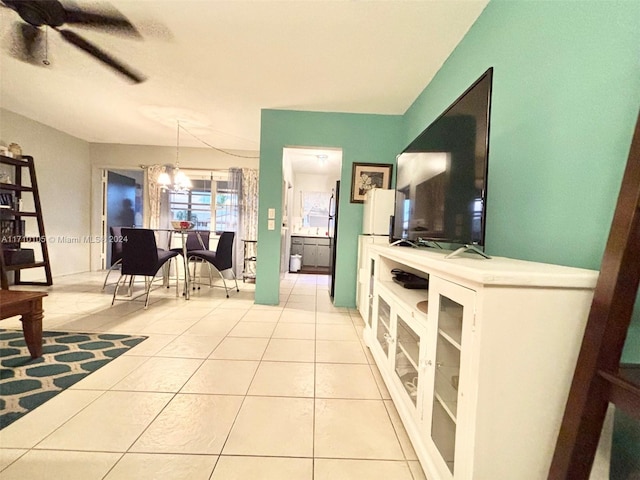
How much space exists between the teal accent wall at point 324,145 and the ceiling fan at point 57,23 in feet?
4.90

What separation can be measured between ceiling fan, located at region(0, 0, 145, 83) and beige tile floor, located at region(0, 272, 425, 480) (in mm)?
2336

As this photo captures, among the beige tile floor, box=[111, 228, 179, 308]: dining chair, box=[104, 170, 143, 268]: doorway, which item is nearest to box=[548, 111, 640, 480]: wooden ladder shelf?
the beige tile floor

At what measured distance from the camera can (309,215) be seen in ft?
22.1

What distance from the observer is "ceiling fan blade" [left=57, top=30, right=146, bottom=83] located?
1.99 meters

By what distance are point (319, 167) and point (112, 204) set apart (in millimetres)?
4398

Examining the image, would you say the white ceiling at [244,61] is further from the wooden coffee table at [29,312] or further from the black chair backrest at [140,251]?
the wooden coffee table at [29,312]

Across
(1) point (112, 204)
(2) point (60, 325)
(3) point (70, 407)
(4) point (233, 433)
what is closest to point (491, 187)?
(4) point (233, 433)

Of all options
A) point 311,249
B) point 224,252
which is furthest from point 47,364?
point 311,249

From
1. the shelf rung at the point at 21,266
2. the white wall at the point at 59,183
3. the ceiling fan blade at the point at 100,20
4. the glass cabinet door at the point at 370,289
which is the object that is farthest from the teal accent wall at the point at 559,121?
the white wall at the point at 59,183

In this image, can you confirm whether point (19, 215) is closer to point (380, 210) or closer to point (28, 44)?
point (28, 44)

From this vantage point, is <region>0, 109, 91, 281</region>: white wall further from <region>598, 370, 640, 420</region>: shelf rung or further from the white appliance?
<region>598, 370, 640, 420</region>: shelf rung

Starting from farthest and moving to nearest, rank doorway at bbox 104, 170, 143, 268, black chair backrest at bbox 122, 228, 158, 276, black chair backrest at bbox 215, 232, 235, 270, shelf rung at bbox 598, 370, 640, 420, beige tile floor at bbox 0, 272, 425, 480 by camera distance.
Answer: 1. doorway at bbox 104, 170, 143, 268
2. black chair backrest at bbox 215, 232, 235, 270
3. black chair backrest at bbox 122, 228, 158, 276
4. beige tile floor at bbox 0, 272, 425, 480
5. shelf rung at bbox 598, 370, 640, 420

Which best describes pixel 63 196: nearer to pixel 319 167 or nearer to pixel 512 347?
pixel 319 167

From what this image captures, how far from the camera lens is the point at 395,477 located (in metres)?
0.99
